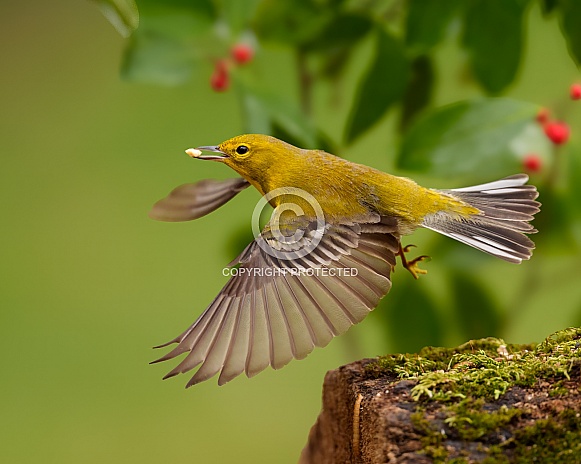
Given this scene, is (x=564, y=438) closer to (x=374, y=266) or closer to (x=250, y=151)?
(x=374, y=266)

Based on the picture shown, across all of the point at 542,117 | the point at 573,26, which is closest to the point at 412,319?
the point at 542,117

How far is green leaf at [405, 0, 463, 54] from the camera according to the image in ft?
6.15

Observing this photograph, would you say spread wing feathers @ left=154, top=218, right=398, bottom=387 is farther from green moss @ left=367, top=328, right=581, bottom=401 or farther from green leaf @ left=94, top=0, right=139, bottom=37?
green leaf @ left=94, top=0, right=139, bottom=37

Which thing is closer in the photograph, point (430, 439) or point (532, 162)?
point (430, 439)

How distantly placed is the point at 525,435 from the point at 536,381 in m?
0.12

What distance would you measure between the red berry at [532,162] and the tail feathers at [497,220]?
0.42m

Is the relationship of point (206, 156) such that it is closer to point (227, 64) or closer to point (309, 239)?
point (309, 239)

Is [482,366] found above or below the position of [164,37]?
below

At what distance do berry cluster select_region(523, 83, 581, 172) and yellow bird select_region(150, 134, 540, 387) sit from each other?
17.7 inches

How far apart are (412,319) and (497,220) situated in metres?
0.71

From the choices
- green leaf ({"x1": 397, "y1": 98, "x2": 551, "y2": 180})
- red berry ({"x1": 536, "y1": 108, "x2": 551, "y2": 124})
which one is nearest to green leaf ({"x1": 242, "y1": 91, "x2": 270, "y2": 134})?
green leaf ({"x1": 397, "y1": 98, "x2": 551, "y2": 180})

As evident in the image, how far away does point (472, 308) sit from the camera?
2.16 meters

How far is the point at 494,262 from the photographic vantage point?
7.15 ft

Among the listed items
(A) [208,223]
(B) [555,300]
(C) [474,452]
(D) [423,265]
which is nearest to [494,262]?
(D) [423,265]
